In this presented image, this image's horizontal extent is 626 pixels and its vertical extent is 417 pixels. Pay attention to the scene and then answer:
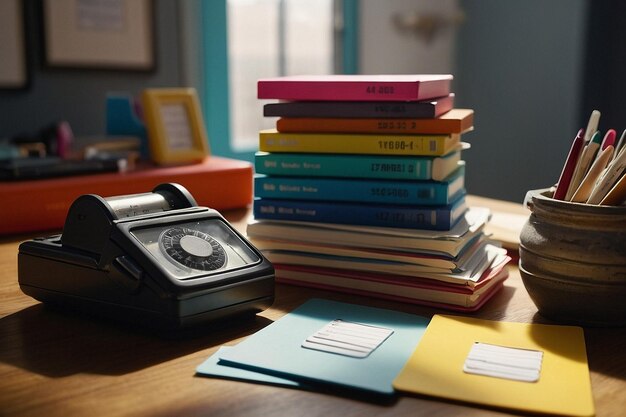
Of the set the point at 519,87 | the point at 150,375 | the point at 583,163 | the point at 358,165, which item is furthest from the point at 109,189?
the point at 519,87

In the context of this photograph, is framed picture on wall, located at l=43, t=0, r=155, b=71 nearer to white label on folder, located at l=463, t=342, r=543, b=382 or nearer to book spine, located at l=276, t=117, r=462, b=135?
book spine, located at l=276, t=117, r=462, b=135

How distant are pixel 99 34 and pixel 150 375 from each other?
4.74 ft

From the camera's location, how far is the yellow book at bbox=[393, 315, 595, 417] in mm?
522

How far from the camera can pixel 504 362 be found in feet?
1.94

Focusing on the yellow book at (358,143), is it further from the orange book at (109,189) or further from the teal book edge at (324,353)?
the orange book at (109,189)

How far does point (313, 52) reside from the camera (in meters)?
2.52

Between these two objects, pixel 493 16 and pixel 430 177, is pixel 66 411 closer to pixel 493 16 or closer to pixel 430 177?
pixel 430 177

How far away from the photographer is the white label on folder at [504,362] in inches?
22.3

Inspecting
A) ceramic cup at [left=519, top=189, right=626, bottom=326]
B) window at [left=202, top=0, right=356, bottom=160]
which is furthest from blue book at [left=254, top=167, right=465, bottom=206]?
window at [left=202, top=0, right=356, bottom=160]

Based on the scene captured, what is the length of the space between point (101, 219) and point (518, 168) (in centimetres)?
234

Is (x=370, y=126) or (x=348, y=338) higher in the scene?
(x=370, y=126)

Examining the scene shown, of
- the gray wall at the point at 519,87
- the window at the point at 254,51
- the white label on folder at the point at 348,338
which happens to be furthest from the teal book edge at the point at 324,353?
the gray wall at the point at 519,87

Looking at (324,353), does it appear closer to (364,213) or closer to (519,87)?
(364,213)

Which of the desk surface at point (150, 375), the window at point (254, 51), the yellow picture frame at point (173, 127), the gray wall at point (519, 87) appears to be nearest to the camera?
the desk surface at point (150, 375)
